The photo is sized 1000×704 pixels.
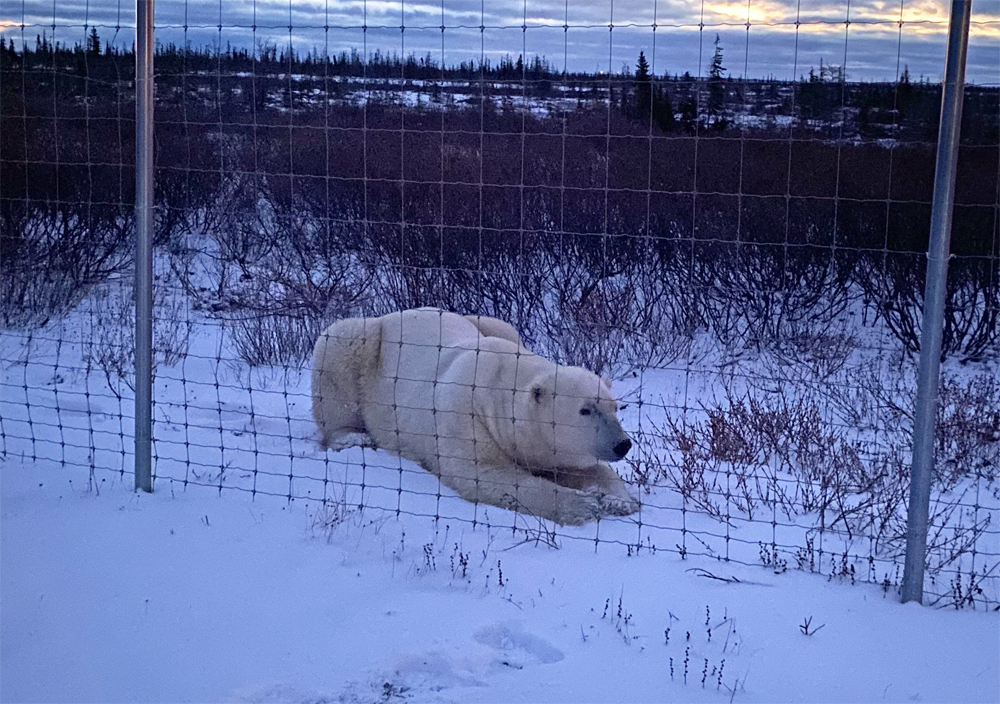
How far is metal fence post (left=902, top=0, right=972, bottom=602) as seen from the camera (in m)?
3.10

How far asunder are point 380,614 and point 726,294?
5821mm

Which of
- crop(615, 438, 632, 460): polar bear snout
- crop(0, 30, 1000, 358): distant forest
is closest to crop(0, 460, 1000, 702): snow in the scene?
crop(615, 438, 632, 460): polar bear snout

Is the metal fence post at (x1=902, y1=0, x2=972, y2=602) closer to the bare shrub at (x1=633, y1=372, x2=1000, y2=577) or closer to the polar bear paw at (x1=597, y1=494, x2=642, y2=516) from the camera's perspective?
the bare shrub at (x1=633, y1=372, x2=1000, y2=577)

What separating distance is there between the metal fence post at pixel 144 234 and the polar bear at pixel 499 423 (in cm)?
120

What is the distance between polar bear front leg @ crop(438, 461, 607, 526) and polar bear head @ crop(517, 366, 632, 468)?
7.1 inches

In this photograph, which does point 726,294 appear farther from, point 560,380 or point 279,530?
point 279,530

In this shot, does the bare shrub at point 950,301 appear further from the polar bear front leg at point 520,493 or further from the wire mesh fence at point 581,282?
the polar bear front leg at point 520,493

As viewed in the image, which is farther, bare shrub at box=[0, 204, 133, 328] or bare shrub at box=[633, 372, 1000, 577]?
bare shrub at box=[0, 204, 133, 328]

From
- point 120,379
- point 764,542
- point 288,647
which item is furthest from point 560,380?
point 120,379

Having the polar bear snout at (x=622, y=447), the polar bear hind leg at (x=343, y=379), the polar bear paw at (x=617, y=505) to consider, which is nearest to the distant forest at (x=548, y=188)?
the polar bear hind leg at (x=343, y=379)

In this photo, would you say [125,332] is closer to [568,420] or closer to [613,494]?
[568,420]

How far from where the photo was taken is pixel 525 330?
825 centimetres

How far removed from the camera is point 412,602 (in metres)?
3.40

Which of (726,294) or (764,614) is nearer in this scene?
(764,614)
